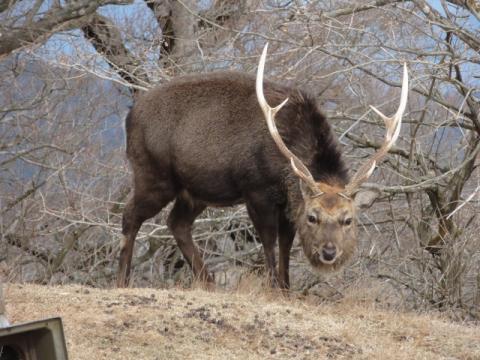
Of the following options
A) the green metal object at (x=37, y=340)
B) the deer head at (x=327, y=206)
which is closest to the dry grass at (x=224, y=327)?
the deer head at (x=327, y=206)

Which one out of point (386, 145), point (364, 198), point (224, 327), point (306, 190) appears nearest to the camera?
point (224, 327)

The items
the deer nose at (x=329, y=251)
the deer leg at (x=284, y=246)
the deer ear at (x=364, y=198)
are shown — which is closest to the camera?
the deer nose at (x=329, y=251)

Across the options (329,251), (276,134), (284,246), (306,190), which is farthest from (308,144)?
(329,251)

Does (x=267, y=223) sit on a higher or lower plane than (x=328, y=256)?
higher

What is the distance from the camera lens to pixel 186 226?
948 cm

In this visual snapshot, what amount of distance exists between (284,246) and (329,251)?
919 millimetres

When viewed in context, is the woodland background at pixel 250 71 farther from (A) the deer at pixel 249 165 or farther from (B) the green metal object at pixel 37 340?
(B) the green metal object at pixel 37 340

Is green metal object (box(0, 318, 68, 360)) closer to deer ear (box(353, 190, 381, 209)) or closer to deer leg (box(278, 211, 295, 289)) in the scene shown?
deer leg (box(278, 211, 295, 289))

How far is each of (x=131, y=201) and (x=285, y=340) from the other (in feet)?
10.6

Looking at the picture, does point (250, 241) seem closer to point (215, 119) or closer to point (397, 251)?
point (397, 251)

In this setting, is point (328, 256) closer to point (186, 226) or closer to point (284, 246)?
point (284, 246)

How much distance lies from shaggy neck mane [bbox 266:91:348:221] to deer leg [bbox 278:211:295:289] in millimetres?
265

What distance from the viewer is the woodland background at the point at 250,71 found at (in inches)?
410

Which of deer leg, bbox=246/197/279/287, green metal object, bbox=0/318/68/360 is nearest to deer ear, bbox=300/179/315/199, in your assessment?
deer leg, bbox=246/197/279/287
